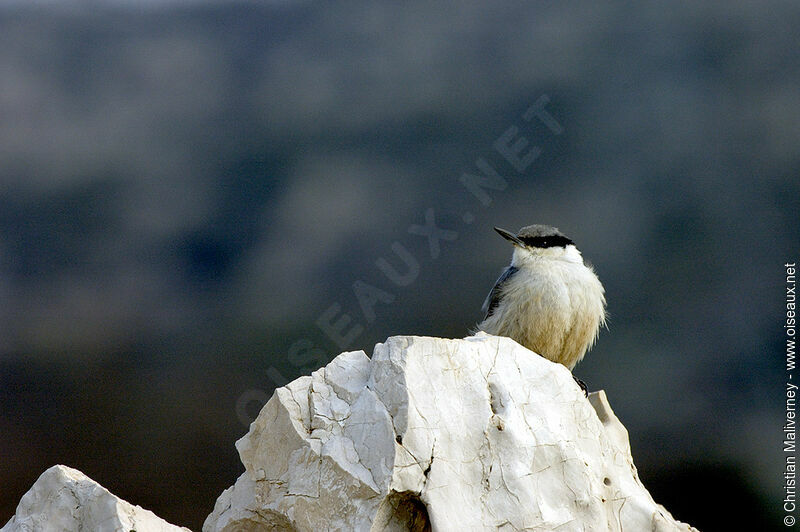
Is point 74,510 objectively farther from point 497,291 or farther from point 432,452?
point 497,291

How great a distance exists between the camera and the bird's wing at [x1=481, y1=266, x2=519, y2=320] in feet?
20.6

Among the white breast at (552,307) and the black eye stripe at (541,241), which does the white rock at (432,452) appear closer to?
the white breast at (552,307)

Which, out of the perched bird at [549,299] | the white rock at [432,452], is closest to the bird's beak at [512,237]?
the perched bird at [549,299]

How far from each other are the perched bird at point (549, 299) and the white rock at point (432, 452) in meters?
1.34

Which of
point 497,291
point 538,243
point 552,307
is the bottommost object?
point 552,307

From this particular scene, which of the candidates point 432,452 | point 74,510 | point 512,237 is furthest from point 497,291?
point 74,510

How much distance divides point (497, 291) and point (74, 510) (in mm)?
3463

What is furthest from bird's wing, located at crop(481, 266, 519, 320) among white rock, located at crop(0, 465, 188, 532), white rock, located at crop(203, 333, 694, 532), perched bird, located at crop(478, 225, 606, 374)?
white rock, located at crop(0, 465, 188, 532)

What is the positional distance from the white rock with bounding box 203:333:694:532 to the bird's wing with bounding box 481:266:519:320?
1702mm

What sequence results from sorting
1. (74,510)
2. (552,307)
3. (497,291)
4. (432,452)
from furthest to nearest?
(497,291) < (552,307) < (74,510) < (432,452)

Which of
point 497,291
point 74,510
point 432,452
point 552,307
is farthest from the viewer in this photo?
point 497,291

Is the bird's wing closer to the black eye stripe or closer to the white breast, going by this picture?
the white breast

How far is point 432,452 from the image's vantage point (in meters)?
4.00

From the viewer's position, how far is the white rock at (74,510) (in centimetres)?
411
